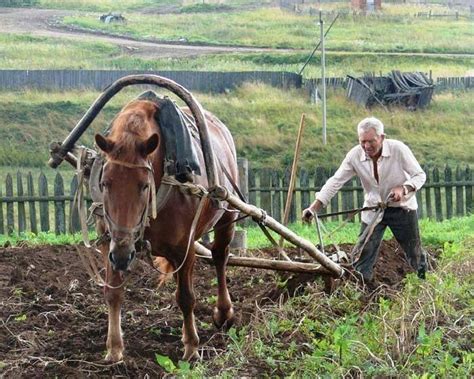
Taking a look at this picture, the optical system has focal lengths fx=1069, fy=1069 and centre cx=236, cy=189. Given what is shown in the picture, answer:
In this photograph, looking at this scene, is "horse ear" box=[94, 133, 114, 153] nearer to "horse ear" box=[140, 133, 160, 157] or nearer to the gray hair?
"horse ear" box=[140, 133, 160, 157]

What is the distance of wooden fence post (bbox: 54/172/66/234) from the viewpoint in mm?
15250

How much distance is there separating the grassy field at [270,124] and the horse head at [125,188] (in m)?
16.8

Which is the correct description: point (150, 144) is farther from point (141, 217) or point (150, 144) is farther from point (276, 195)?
point (276, 195)

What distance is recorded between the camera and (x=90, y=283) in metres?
10.2

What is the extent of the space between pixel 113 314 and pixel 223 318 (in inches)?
55.5

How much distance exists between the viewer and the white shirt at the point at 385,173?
30.9 feet

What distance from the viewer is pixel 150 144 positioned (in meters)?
7.27

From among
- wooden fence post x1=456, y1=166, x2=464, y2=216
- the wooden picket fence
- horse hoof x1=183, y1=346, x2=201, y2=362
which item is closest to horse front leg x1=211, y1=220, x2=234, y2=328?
horse hoof x1=183, y1=346, x2=201, y2=362

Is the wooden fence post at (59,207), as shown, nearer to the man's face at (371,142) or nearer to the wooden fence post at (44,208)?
the wooden fence post at (44,208)

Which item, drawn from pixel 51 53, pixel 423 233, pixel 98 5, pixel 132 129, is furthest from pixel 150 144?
pixel 98 5

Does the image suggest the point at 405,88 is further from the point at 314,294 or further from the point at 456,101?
the point at 314,294

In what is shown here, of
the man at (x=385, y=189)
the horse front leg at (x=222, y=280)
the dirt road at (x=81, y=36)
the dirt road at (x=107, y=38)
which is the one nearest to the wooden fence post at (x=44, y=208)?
the horse front leg at (x=222, y=280)

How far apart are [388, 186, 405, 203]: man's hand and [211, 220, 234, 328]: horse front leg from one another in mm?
1484

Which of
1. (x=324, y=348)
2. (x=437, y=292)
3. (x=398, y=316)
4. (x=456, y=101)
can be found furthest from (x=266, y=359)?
(x=456, y=101)
